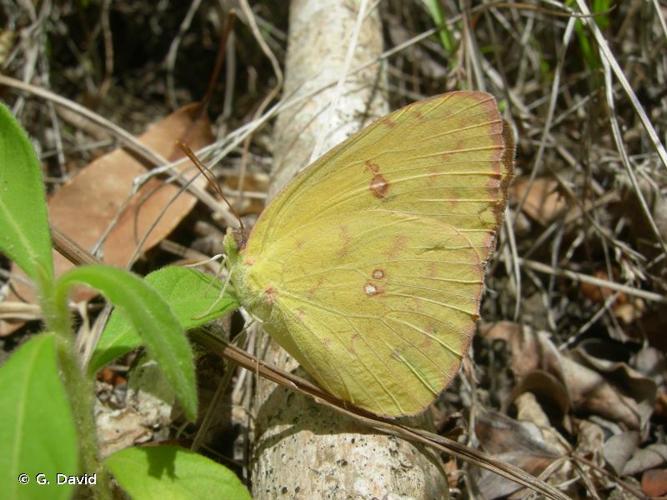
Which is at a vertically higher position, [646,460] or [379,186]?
[379,186]

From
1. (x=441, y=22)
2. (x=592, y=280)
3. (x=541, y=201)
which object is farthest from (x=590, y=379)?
(x=441, y=22)

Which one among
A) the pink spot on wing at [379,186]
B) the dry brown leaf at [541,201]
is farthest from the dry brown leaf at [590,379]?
the pink spot on wing at [379,186]

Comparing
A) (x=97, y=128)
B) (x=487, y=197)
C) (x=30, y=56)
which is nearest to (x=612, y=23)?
(x=487, y=197)

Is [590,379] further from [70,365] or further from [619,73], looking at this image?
[70,365]

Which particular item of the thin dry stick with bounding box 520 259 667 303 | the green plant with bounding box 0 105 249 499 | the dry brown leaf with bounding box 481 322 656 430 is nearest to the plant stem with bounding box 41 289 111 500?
the green plant with bounding box 0 105 249 499

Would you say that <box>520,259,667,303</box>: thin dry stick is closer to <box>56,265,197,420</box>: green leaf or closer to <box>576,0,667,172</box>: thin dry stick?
<box>576,0,667,172</box>: thin dry stick

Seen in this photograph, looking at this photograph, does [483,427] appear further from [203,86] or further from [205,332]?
[203,86]

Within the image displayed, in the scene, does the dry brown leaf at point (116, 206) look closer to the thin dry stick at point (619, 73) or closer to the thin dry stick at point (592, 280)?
the thin dry stick at point (592, 280)
